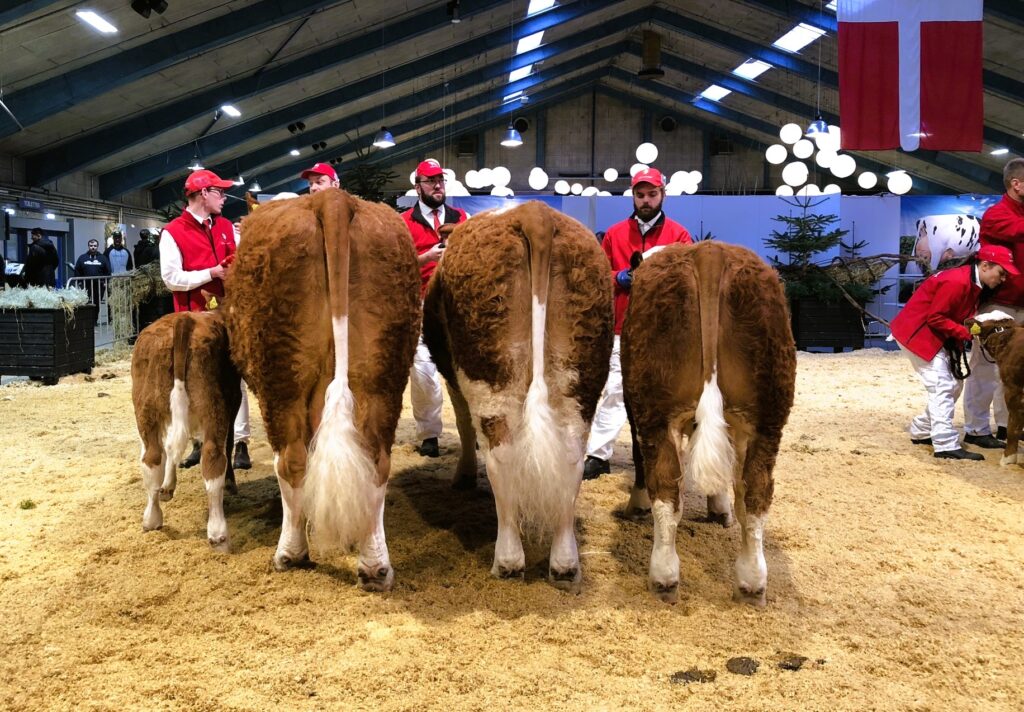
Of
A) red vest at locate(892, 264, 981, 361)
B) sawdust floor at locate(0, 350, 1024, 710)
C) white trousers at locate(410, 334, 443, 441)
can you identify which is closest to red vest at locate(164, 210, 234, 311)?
sawdust floor at locate(0, 350, 1024, 710)

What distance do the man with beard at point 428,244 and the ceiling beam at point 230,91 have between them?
33.4ft

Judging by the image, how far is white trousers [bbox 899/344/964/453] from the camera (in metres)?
5.98

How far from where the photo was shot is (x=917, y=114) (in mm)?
8086

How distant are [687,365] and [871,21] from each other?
6755 millimetres

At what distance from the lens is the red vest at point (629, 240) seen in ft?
15.5

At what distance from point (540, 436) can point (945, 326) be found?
440cm

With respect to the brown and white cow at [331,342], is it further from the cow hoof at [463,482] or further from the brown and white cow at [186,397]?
the cow hoof at [463,482]

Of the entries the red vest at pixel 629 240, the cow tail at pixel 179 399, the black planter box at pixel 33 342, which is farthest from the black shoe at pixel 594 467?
the black planter box at pixel 33 342

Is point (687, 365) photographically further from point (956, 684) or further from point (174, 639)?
point (174, 639)

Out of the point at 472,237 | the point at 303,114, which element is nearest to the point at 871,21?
the point at 472,237

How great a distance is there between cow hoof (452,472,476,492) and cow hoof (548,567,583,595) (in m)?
1.61

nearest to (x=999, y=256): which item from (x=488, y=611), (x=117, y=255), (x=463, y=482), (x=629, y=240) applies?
Answer: (x=629, y=240)

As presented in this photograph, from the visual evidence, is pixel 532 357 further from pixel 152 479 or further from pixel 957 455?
pixel 957 455

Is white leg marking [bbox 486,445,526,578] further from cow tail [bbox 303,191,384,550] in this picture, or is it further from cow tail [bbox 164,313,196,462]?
cow tail [bbox 164,313,196,462]
